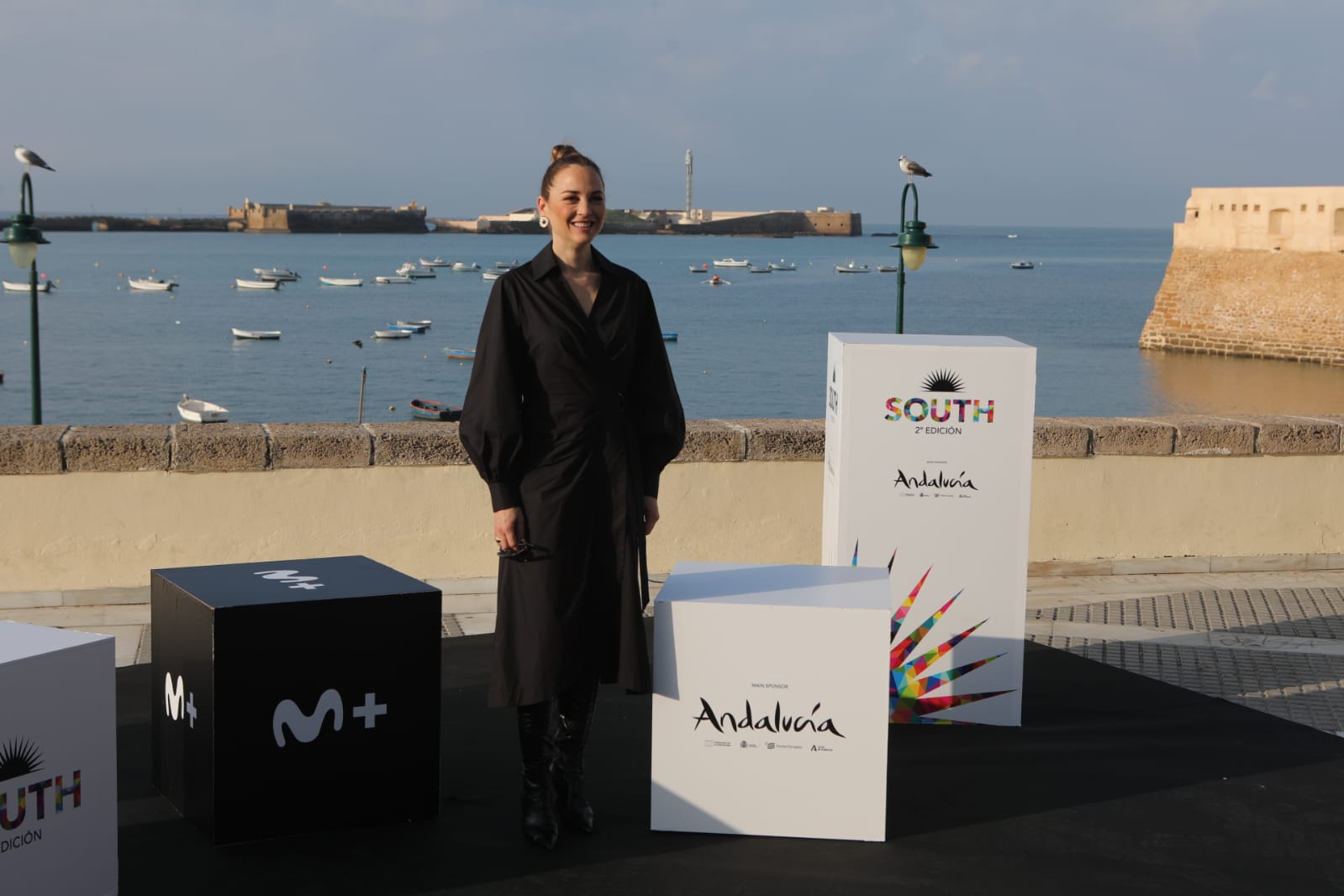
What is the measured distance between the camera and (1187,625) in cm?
704

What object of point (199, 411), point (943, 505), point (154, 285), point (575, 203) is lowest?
point (199, 411)

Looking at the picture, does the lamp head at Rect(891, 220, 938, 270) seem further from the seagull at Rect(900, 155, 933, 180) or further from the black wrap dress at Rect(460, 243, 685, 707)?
the black wrap dress at Rect(460, 243, 685, 707)

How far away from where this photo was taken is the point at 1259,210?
65.1 meters

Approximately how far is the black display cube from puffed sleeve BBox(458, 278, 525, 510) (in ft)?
1.69

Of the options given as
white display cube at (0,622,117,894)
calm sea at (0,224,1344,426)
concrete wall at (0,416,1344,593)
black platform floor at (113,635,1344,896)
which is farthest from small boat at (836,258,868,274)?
white display cube at (0,622,117,894)

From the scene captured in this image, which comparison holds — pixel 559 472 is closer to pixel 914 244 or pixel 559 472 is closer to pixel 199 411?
pixel 914 244

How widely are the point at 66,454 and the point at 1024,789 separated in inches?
185

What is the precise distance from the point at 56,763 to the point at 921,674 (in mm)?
3087

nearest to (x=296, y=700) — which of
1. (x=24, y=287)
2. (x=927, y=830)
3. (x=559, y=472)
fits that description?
(x=559, y=472)

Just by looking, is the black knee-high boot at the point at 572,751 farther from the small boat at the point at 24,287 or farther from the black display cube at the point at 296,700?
the small boat at the point at 24,287

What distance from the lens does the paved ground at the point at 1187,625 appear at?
20.1ft

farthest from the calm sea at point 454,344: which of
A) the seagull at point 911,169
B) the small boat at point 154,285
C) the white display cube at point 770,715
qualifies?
the white display cube at point 770,715

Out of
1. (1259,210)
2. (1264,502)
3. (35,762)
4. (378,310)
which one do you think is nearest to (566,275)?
(35,762)

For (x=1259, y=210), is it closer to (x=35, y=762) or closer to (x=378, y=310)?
(x=378, y=310)
